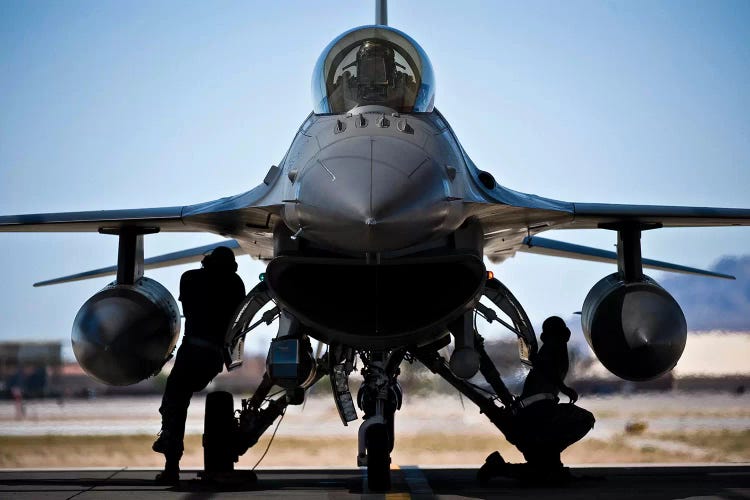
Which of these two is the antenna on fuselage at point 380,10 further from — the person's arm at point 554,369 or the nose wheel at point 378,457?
the nose wheel at point 378,457

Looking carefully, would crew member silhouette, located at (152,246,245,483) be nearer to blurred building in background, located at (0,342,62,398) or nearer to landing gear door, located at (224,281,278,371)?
landing gear door, located at (224,281,278,371)

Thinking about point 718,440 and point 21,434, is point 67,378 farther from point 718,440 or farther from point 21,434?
point 718,440

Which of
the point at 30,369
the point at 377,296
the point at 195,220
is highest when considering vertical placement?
the point at 195,220

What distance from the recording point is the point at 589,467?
440 inches

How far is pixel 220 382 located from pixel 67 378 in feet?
6.69

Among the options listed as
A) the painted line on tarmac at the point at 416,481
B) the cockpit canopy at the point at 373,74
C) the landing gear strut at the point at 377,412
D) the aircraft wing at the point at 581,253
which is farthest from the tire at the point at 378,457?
the aircraft wing at the point at 581,253

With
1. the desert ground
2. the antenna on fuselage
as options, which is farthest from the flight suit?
the antenna on fuselage

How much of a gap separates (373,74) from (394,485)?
326 cm

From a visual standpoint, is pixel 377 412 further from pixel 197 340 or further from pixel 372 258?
pixel 197 340

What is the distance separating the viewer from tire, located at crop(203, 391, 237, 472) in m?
9.42

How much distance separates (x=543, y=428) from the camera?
9.00 metres

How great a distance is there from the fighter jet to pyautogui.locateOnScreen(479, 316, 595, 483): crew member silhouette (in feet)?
0.95

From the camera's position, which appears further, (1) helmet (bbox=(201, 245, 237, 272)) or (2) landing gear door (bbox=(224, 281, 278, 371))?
(1) helmet (bbox=(201, 245, 237, 272))

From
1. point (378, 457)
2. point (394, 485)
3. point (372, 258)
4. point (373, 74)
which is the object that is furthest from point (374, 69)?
point (394, 485)
